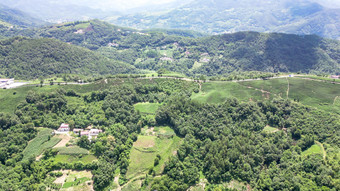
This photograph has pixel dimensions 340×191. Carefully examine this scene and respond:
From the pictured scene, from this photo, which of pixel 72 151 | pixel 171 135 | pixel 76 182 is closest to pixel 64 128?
pixel 72 151

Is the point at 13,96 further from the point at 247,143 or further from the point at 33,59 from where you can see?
the point at 247,143

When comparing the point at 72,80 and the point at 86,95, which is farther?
the point at 72,80

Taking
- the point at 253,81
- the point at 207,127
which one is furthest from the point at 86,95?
the point at 253,81

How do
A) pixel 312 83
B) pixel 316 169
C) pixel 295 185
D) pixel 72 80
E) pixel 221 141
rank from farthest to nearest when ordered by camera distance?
pixel 72 80, pixel 312 83, pixel 221 141, pixel 316 169, pixel 295 185

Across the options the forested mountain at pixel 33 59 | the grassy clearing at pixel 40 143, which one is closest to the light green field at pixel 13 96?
the grassy clearing at pixel 40 143

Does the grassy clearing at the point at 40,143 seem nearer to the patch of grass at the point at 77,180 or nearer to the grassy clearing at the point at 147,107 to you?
the patch of grass at the point at 77,180

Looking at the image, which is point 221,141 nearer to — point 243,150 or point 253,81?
point 243,150
